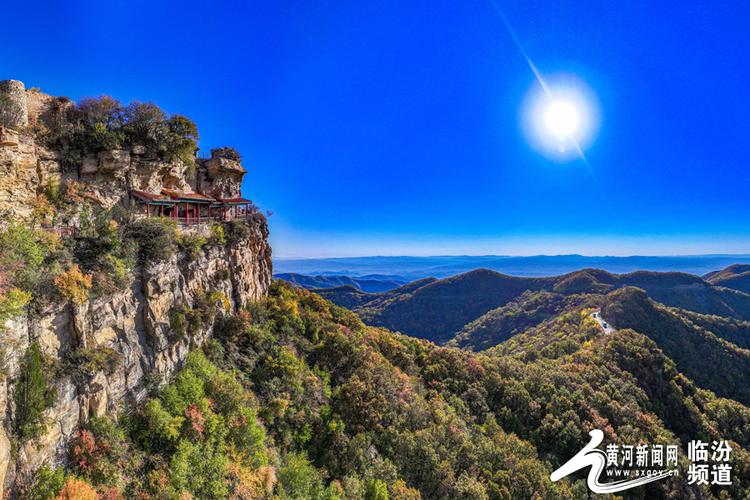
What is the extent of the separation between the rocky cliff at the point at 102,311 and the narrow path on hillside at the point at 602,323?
6027 centimetres

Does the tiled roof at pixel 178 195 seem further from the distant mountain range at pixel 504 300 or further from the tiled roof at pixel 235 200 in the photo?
the distant mountain range at pixel 504 300

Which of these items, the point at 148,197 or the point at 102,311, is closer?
the point at 102,311

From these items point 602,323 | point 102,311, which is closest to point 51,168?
point 102,311

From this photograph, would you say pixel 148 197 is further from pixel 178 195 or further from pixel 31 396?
pixel 31 396

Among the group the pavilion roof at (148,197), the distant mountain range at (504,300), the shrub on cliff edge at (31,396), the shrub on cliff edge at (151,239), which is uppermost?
the pavilion roof at (148,197)

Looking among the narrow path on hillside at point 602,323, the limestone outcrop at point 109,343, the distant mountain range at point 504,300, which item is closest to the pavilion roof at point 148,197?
the limestone outcrop at point 109,343

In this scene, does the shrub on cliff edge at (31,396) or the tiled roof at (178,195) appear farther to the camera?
the tiled roof at (178,195)

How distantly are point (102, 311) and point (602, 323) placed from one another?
73473 millimetres

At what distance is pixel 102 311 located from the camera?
46.3ft

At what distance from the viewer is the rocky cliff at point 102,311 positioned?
1095cm

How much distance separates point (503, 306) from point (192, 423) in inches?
4197

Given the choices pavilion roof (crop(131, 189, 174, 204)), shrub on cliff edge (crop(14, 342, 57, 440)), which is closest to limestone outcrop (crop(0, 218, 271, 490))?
shrub on cliff edge (crop(14, 342, 57, 440))

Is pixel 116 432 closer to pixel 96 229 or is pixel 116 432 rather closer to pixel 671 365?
pixel 96 229

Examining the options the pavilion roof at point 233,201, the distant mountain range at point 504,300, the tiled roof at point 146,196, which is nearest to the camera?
the tiled roof at point 146,196
